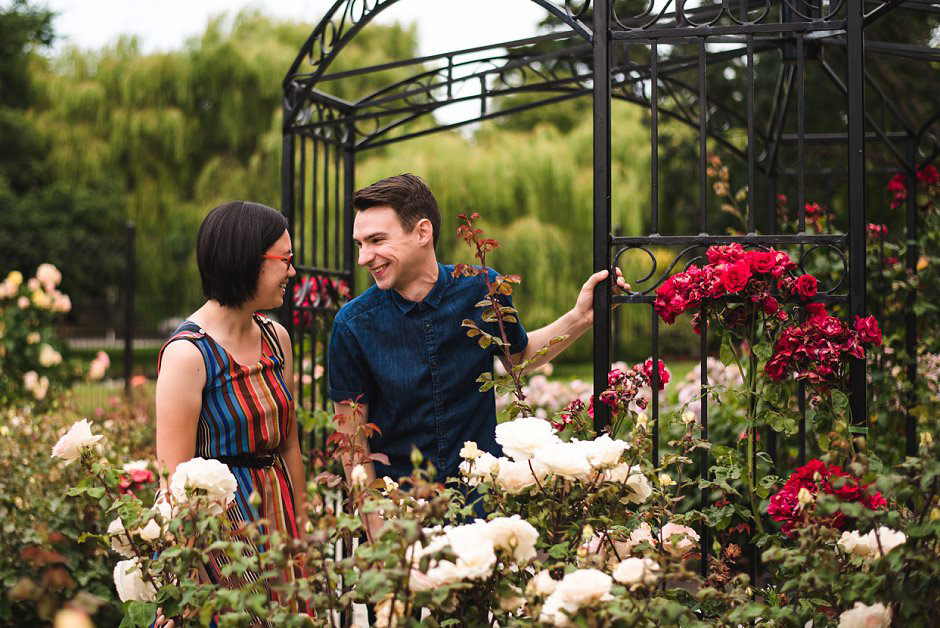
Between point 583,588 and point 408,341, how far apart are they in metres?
1.08

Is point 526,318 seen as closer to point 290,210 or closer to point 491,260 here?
point 491,260

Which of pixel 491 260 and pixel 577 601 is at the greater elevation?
pixel 491 260

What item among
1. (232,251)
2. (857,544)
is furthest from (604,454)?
(232,251)

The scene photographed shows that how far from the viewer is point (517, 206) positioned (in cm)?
1404

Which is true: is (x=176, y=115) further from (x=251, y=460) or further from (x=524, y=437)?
(x=524, y=437)

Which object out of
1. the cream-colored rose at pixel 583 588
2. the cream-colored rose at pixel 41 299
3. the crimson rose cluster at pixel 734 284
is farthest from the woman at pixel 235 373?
the cream-colored rose at pixel 41 299

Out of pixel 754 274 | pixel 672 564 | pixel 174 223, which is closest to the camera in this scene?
pixel 672 564

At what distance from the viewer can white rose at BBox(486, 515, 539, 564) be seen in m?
1.57

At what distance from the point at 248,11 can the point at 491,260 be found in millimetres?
7482

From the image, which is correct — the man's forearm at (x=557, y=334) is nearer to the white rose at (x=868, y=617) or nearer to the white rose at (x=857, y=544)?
the white rose at (x=857, y=544)

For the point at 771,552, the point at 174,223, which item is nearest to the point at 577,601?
the point at 771,552

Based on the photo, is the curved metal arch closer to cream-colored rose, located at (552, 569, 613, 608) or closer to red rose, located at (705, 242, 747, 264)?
red rose, located at (705, 242, 747, 264)

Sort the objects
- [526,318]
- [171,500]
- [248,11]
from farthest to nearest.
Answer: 1. [248,11]
2. [526,318]
3. [171,500]

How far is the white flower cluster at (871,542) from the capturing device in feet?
5.79
